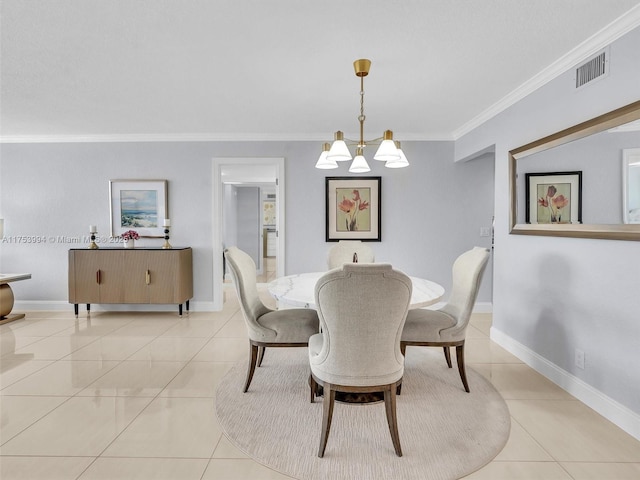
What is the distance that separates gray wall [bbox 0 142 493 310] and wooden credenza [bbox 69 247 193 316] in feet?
1.30

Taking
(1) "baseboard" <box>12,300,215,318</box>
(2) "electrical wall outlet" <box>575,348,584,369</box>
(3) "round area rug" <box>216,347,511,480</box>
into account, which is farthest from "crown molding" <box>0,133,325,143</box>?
(2) "electrical wall outlet" <box>575,348,584,369</box>

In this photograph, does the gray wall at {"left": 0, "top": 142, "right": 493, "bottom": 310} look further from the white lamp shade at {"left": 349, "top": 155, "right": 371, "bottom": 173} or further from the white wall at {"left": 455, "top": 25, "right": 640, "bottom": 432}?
the white lamp shade at {"left": 349, "top": 155, "right": 371, "bottom": 173}

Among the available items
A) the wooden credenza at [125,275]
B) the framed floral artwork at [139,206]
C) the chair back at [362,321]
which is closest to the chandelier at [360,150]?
the chair back at [362,321]

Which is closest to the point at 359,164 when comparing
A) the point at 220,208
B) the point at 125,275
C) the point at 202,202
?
the point at 220,208

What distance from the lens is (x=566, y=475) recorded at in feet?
5.32

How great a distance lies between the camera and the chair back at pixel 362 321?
1576mm

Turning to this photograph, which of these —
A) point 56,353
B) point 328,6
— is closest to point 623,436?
point 328,6

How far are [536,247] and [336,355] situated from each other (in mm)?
2034

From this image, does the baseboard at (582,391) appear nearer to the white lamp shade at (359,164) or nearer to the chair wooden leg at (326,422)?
the chair wooden leg at (326,422)

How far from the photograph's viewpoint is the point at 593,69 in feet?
7.19

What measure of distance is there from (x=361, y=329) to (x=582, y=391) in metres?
1.74

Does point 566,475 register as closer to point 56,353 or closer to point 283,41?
point 283,41

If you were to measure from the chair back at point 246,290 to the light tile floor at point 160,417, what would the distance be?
55 centimetres

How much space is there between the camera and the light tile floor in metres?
1.67
